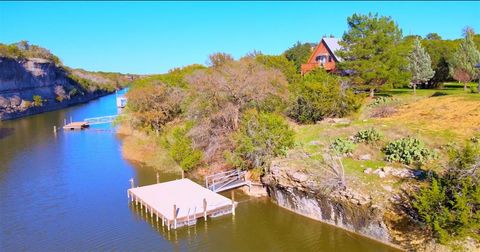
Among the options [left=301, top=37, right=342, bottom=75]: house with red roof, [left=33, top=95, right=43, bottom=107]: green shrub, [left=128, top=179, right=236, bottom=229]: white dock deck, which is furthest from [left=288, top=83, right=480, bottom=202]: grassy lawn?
[left=33, top=95, right=43, bottom=107]: green shrub

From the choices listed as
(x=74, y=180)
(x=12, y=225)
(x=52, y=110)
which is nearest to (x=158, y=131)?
(x=74, y=180)

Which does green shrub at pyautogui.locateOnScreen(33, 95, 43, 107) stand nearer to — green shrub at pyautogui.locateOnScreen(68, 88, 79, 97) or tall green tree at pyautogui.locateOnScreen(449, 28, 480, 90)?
green shrub at pyautogui.locateOnScreen(68, 88, 79, 97)

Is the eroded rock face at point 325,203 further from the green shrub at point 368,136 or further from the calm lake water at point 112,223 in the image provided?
the green shrub at point 368,136

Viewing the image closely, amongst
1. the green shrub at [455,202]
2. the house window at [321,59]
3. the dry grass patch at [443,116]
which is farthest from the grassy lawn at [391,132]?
the house window at [321,59]

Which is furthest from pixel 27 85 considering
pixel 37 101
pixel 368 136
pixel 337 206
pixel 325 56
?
pixel 337 206

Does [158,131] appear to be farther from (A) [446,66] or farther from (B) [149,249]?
(A) [446,66]

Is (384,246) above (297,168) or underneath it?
underneath

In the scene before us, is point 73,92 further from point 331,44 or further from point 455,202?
point 455,202
